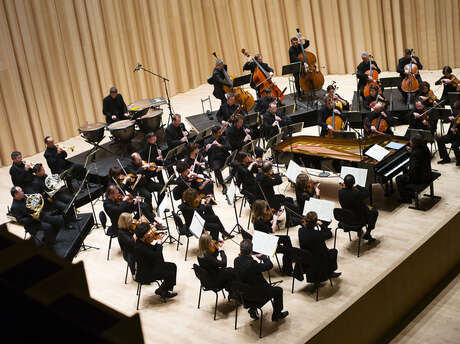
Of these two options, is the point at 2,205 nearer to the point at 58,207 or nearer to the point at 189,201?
the point at 58,207

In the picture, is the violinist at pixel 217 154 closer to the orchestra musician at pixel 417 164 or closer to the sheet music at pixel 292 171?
the sheet music at pixel 292 171

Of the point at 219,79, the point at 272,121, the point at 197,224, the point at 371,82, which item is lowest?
the point at 197,224

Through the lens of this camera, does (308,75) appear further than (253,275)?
Yes

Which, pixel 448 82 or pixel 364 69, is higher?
pixel 364 69

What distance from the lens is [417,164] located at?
8.14 m

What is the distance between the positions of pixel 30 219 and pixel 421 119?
659 centimetres

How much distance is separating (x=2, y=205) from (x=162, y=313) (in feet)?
18.0

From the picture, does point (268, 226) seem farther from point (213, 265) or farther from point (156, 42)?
point (156, 42)

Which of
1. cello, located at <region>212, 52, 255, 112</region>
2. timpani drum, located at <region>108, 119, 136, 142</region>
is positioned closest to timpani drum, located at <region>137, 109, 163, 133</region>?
timpani drum, located at <region>108, 119, 136, 142</region>

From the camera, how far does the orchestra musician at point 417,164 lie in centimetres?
811

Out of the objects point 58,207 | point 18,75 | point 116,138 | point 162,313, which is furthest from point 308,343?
point 18,75

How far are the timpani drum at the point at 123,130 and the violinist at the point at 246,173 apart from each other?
317 cm

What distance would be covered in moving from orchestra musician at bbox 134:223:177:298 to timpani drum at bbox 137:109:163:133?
17.0ft

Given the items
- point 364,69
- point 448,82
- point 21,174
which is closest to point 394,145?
point 448,82
